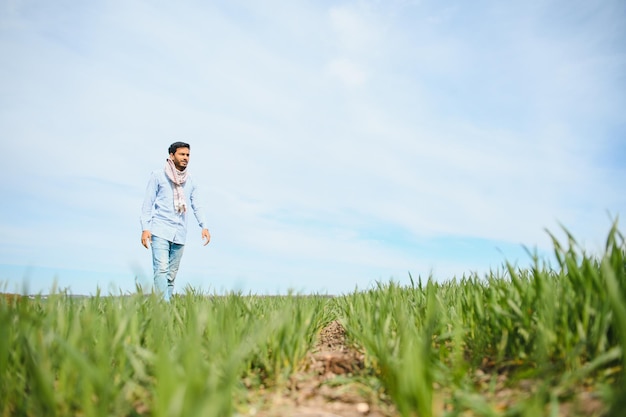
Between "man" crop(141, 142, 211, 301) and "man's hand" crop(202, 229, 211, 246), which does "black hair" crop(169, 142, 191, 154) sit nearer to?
"man" crop(141, 142, 211, 301)

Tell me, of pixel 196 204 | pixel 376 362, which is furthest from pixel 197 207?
pixel 376 362

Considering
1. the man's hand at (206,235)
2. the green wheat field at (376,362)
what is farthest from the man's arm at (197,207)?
the green wheat field at (376,362)

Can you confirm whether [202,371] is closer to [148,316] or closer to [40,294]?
[148,316]

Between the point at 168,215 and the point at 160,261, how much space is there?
73 cm

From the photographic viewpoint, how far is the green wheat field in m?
1.50

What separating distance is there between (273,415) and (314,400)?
0.29 metres

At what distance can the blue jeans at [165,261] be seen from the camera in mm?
6781

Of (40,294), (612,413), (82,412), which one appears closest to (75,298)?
(40,294)

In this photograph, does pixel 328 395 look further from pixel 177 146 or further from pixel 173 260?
pixel 177 146

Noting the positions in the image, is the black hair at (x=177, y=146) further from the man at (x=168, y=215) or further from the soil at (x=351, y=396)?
the soil at (x=351, y=396)

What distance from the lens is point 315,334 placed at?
3.50 meters

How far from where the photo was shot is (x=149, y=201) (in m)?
7.07

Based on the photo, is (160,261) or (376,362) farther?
(160,261)

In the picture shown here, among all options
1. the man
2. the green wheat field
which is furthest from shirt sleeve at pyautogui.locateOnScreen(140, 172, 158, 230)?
the green wheat field
